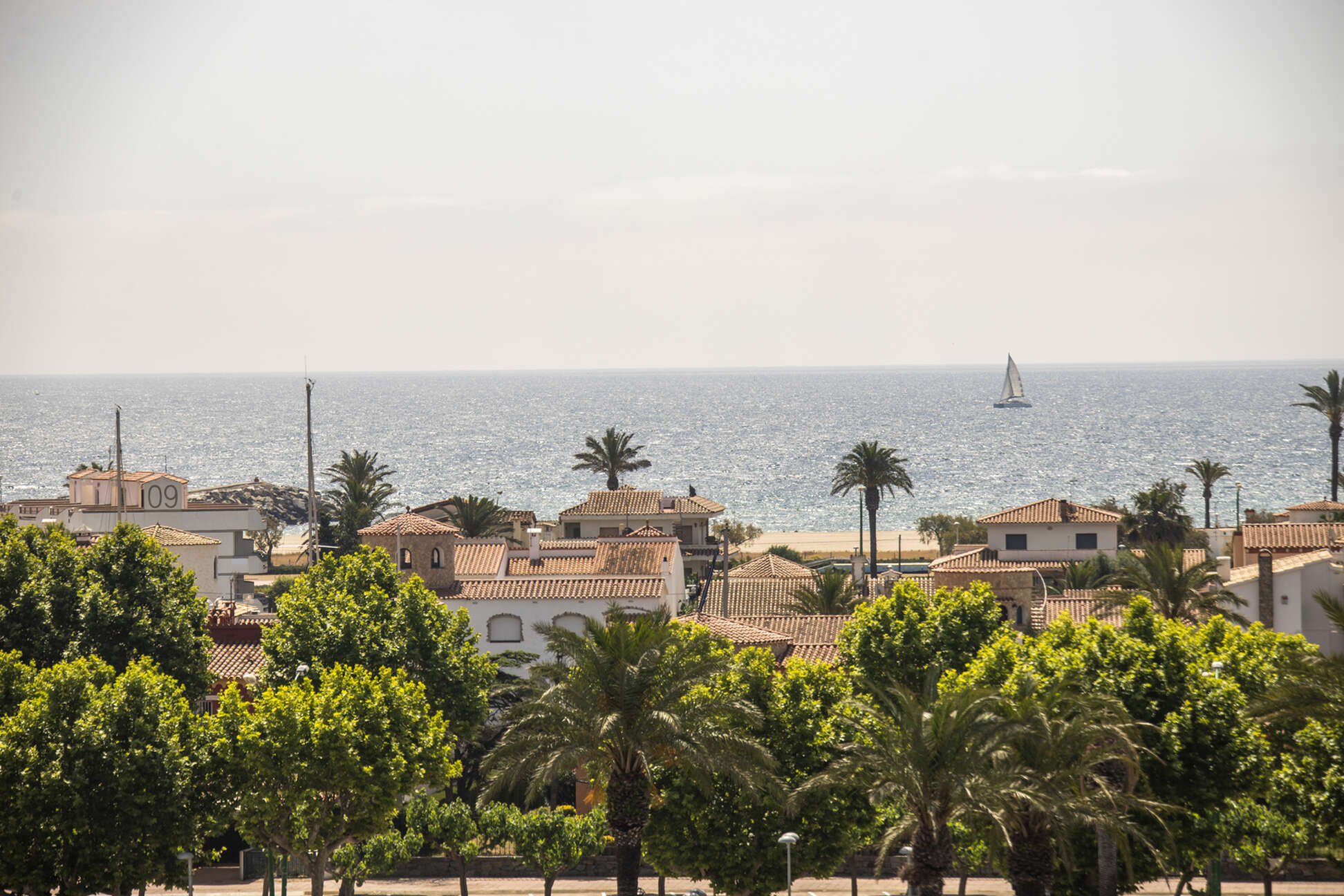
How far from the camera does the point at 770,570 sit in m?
78.6

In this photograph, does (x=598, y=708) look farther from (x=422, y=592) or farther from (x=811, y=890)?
(x=422, y=592)

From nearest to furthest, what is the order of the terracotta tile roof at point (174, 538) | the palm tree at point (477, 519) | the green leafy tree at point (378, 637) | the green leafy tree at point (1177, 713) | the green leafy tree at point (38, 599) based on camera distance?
1. the green leafy tree at point (1177, 713)
2. the green leafy tree at point (38, 599)
3. the green leafy tree at point (378, 637)
4. the terracotta tile roof at point (174, 538)
5. the palm tree at point (477, 519)

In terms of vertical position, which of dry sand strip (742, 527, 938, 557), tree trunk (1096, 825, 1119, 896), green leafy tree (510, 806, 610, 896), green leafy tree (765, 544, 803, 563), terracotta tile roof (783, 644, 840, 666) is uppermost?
terracotta tile roof (783, 644, 840, 666)

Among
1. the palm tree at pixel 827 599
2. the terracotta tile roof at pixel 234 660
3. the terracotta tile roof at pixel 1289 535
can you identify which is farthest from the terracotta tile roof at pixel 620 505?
the terracotta tile roof at pixel 234 660

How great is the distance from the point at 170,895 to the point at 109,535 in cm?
1081

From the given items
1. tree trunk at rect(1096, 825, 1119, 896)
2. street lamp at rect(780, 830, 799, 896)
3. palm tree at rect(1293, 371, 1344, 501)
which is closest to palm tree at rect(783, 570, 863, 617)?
street lamp at rect(780, 830, 799, 896)

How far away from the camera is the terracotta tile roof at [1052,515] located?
81812 mm

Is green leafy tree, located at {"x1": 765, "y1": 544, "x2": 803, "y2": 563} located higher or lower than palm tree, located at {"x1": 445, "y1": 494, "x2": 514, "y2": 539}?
lower

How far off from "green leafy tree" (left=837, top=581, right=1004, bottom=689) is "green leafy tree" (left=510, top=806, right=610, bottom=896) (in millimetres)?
9333

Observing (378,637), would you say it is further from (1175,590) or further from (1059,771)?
(1175,590)

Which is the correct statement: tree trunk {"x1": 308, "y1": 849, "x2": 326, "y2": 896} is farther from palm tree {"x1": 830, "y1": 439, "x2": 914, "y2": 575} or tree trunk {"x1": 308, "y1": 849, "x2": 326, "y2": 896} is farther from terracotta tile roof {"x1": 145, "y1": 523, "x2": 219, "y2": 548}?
palm tree {"x1": 830, "y1": 439, "x2": 914, "y2": 575}

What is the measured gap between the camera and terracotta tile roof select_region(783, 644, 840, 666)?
165 feet

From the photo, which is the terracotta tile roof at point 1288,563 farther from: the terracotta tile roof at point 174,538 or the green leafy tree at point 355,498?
the green leafy tree at point 355,498

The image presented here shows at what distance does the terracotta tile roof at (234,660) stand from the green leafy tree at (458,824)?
1108cm
